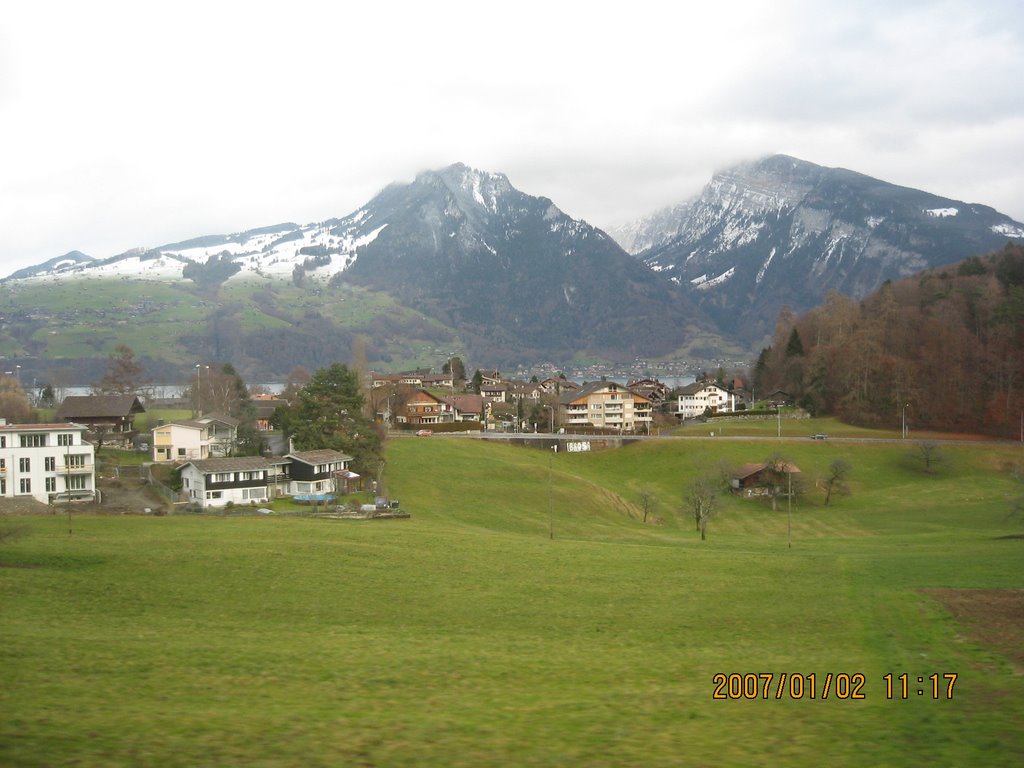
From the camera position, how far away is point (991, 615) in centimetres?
2148

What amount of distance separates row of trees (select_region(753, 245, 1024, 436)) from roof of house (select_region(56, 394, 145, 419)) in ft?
296

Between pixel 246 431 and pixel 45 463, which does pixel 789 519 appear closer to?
pixel 246 431

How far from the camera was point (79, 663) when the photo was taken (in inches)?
589

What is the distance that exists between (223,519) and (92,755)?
119 ft

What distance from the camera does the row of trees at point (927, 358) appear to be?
321ft

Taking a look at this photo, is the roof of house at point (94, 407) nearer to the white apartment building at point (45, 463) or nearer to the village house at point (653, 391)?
the white apartment building at point (45, 463)

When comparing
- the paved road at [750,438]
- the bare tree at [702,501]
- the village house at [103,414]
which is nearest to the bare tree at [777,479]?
the bare tree at [702,501]

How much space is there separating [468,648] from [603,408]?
100031 mm

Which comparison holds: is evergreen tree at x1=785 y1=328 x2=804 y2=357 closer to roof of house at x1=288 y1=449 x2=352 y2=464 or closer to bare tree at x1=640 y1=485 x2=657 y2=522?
bare tree at x1=640 y1=485 x2=657 y2=522

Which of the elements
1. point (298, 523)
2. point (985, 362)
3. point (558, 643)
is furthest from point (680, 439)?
point (558, 643)

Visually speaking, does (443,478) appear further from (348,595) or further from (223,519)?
(348,595)

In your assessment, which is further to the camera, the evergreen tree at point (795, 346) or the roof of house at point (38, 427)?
the evergreen tree at point (795, 346)

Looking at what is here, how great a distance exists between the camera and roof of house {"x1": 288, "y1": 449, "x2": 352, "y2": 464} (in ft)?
190

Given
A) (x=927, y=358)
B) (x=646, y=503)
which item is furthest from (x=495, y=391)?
(x=646, y=503)
